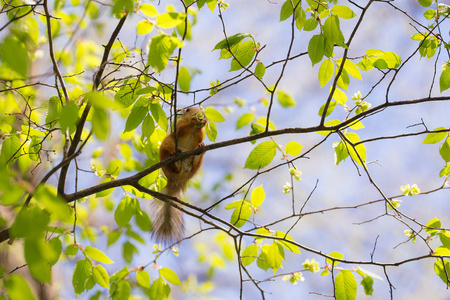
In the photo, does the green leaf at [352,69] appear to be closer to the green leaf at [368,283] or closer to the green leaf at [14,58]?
the green leaf at [368,283]

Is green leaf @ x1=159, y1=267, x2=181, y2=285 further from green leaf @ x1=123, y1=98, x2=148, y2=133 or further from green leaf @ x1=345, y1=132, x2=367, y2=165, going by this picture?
green leaf @ x1=345, y1=132, x2=367, y2=165

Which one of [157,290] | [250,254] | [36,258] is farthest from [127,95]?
[36,258]

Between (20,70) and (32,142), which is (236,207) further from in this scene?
(20,70)

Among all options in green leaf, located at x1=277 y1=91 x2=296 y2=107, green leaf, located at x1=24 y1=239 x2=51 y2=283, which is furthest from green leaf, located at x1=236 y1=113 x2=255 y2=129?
green leaf, located at x1=24 y1=239 x2=51 y2=283

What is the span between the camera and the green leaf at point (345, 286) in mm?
1992

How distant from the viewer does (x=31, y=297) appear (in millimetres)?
860

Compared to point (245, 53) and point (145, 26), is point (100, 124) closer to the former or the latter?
point (145, 26)

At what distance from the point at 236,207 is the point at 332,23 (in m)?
1.02

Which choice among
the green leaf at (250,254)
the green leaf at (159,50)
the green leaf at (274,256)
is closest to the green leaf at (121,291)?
the green leaf at (250,254)

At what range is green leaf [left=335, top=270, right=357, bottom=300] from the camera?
1992 mm

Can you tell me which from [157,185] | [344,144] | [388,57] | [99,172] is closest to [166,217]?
[157,185]

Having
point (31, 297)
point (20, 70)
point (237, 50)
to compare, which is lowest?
point (31, 297)

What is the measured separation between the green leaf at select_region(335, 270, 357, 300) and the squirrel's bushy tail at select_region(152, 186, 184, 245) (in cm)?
143

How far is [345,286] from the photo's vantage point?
79.1 inches
